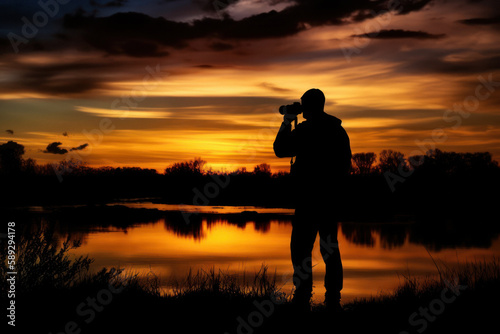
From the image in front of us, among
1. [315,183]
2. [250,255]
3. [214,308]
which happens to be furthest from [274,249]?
[315,183]

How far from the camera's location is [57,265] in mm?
7500

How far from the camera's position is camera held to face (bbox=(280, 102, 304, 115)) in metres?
6.16

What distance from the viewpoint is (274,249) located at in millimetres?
18234

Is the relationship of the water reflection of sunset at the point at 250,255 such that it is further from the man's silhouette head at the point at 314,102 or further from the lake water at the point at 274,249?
the man's silhouette head at the point at 314,102

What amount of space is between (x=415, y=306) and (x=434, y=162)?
3726cm

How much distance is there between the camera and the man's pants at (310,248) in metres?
5.97

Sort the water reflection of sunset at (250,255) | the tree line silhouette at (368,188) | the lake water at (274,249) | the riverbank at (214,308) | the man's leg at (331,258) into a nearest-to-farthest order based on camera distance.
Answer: the riverbank at (214,308) < the man's leg at (331,258) < the water reflection of sunset at (250,255) < the lake water at (274,249) < the tree line silhouette at (368,188)

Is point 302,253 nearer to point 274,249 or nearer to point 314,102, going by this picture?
point 314,102

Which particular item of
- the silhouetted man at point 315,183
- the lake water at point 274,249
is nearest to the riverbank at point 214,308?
the silhouetted man at point 315,183

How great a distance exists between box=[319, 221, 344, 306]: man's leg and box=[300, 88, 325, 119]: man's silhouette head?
1212 millimetres

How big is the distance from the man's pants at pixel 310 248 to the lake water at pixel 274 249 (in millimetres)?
3065

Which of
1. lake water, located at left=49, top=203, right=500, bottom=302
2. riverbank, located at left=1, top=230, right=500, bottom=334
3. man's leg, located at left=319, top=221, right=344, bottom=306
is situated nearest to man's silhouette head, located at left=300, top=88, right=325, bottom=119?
man's leg, located at left=319, top=221, right=344, bottom=306

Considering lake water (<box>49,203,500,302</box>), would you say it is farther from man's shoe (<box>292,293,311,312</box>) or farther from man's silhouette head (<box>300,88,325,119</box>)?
man's silhouette head (<box>300,88,325,119</box>)

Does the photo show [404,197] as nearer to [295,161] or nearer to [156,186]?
[156,186]
